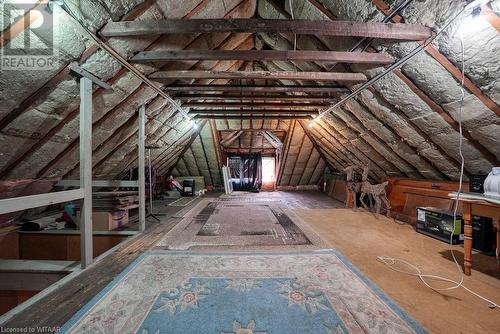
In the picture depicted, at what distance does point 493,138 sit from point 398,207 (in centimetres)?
245

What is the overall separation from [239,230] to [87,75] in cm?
295

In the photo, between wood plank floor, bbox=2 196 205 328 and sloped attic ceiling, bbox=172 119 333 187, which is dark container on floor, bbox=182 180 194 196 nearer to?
sloped attic ceiling, bbox=172 119 333 187

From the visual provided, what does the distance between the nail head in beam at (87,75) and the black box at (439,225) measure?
517 cm

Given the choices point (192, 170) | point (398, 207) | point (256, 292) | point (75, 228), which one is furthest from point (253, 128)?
point (256, 292)

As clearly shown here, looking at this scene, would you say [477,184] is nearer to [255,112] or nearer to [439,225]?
[439,225]

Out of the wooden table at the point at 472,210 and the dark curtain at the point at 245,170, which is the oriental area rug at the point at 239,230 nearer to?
the wooden table at the point at 472,210

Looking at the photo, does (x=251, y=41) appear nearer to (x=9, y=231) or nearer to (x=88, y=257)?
(x=88, y=257)

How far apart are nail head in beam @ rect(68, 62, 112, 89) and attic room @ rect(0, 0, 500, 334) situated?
0.02 m

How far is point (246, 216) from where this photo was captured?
439cm

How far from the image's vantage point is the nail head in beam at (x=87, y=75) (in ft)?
6.79

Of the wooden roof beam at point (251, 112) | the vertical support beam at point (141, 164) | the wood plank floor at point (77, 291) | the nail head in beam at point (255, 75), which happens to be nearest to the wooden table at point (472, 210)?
the nail head in beam at point (255, 75)

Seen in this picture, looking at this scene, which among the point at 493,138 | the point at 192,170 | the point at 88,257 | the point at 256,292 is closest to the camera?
the point at 256,292

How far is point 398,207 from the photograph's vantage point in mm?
4445

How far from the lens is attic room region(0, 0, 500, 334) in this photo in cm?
160
